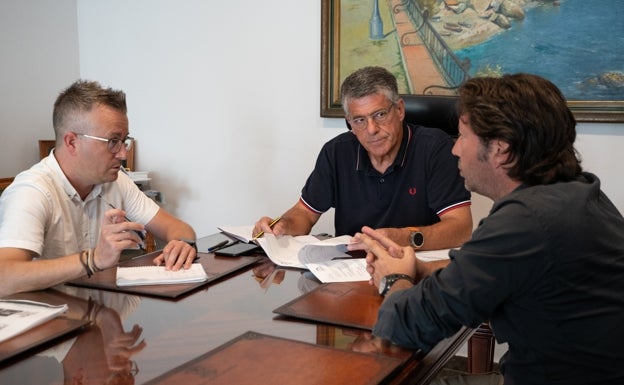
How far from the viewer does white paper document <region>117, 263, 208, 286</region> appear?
1.50 m

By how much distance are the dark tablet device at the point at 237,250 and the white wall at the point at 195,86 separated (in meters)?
1.35

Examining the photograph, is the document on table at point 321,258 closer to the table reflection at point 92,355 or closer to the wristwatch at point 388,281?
the wristwatch at point 388,281

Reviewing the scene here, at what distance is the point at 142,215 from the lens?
2219 millimetres

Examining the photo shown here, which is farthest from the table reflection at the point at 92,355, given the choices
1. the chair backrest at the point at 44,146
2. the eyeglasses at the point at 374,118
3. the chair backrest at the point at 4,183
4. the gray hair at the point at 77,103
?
the chair backrest at the point at 44,146

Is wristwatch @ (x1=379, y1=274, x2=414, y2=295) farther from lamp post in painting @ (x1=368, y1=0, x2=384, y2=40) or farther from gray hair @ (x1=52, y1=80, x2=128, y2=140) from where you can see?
lamp post in painting @ (x1=368, y1=0, x2=384, y2=40)

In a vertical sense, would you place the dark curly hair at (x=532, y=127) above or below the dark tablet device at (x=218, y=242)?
above

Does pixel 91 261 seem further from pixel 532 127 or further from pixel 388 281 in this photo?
pixel 532 127

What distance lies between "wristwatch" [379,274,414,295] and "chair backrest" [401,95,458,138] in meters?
1.14

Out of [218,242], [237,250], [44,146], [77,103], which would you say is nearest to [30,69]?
[44,146]

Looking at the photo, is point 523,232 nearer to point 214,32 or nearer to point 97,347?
point 97,347

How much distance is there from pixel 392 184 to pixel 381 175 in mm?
55

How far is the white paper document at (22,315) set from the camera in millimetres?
1122

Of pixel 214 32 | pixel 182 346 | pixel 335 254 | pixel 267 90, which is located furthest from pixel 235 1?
pixel 182 346

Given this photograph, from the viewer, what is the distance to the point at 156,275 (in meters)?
1.56
